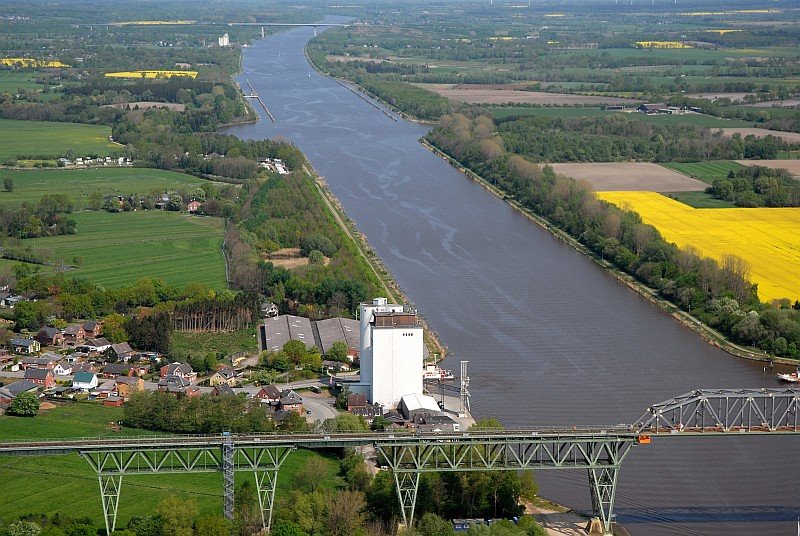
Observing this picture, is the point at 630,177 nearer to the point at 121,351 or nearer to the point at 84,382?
the point at 121,351

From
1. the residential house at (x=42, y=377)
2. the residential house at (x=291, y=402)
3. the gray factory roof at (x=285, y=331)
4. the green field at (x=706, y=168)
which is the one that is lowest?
the green field at (x=706, y=168)

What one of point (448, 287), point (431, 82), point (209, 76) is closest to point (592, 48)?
point (431, 82)

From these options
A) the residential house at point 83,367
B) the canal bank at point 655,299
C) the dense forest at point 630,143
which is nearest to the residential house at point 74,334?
the residential house at point 83,367

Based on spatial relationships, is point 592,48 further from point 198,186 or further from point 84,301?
point 84,301

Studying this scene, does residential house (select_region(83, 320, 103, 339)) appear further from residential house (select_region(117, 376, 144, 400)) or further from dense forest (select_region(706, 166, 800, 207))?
dense forest (select_region(706, 166, 800, 207))

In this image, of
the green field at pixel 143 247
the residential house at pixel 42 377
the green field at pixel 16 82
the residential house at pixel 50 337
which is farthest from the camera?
the green field at pixel 16 82

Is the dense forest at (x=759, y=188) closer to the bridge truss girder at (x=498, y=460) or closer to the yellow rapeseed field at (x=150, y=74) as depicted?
the bridge truss girder at (x=498, y=460)

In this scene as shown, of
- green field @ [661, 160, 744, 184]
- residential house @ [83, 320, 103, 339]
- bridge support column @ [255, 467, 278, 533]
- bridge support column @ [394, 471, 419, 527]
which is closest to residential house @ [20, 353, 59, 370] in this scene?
residential house @ [83, 320, 103, 339]
